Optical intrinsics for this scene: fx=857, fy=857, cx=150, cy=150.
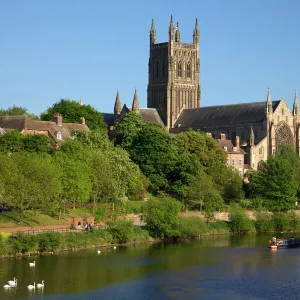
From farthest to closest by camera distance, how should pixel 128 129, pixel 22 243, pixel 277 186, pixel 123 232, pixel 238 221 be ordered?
pixel 128 129 → pixel 277 186 → pixel 238 221 → pixel 123 232 → pixel 22 243

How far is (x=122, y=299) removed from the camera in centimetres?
5788

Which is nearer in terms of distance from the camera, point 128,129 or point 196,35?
point 128,129

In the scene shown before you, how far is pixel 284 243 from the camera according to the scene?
3479 inches

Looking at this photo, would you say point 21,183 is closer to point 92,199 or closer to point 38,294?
point 92,199

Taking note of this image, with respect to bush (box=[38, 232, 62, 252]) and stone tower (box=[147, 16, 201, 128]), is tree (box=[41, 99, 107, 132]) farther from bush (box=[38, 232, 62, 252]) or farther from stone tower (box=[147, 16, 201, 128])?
stone tower (box=[147, 16, 201, 128])

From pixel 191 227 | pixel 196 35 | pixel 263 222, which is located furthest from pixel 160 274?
pixel 196 35

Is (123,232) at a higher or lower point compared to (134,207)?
lower

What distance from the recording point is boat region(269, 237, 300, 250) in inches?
3396

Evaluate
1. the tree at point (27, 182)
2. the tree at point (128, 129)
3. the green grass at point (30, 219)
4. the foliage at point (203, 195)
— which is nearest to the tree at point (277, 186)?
the foliage at point (203, 195)

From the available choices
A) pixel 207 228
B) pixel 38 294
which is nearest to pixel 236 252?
pixel 207 228

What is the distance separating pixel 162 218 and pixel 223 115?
7229 centimetres

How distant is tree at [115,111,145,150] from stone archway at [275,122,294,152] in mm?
37461

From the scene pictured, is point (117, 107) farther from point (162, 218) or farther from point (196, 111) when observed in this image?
point (162, 218)

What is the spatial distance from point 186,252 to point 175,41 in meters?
99.9
